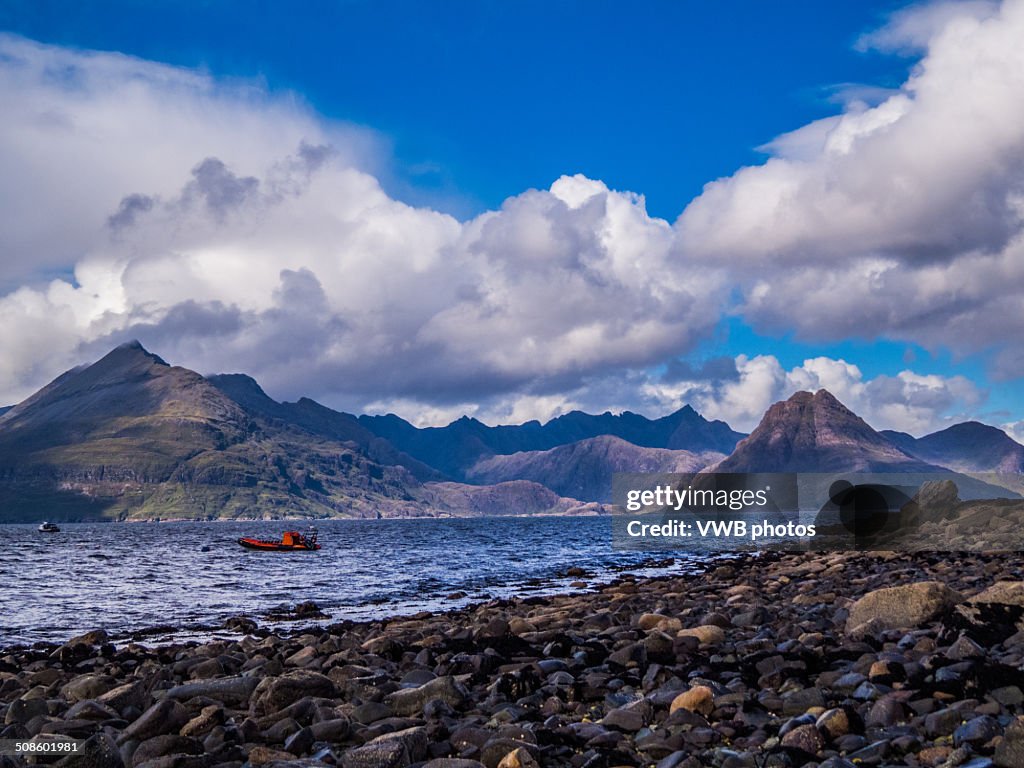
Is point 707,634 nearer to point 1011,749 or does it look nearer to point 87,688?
point 1011,749

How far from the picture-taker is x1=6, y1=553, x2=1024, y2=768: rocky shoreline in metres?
9.91

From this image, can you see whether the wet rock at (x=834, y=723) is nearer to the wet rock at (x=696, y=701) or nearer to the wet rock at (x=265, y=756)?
the wet rock at (x=696, y=701)

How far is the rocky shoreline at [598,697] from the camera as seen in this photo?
32.5ft

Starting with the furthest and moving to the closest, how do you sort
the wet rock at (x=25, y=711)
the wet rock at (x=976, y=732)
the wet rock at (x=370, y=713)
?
1. the wet rock at (x=25, y=711)
2. the wet rock at (x=370, y=713)
3. the wet rock at (x=976, y=732)

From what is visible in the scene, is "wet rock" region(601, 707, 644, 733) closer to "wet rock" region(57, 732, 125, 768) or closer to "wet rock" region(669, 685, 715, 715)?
"wet rock" region(669, 685, 715, 715)

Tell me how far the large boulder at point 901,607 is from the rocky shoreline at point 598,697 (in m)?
0.04

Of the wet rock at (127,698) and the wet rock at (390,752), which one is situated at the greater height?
the wet rock at (390,752)

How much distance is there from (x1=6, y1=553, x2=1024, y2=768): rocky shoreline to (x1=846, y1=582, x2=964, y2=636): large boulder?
4cm

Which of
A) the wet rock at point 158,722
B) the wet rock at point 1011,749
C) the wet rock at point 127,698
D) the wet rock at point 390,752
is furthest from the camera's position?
the wet rock at point 127,698

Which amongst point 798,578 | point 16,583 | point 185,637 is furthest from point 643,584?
point 16,583

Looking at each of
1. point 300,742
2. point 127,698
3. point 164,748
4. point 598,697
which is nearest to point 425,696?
point 300,742

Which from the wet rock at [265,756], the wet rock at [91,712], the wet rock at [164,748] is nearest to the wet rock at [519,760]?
the wet rock at [265,756]

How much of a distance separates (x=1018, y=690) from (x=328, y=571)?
5570 cm

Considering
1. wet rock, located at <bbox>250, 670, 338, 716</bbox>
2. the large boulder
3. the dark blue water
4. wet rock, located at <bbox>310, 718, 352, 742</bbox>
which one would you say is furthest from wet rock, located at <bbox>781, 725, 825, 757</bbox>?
the dark blue water
